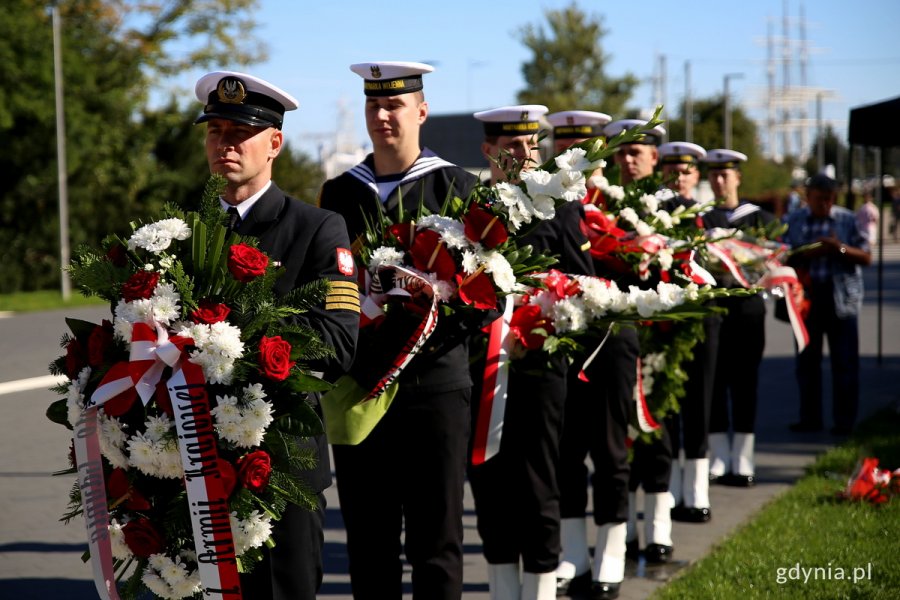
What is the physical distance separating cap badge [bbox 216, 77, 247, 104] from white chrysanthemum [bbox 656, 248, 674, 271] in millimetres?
2920

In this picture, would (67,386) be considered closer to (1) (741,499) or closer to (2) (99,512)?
(2) (99,512)

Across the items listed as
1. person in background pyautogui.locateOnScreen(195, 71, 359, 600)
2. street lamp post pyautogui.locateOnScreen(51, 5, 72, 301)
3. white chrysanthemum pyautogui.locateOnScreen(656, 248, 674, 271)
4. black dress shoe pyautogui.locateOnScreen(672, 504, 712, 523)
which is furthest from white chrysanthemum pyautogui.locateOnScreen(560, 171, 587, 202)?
street lamp post pyautogui.locateOnScreen(51, 5, 72, 301)

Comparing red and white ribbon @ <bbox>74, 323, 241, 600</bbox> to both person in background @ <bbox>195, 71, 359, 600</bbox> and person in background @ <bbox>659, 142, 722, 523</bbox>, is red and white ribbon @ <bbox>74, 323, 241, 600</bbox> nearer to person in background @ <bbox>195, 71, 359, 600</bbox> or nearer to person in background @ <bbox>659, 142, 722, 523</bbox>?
person in background @ <bbox>195, 71, 359, 600</bbox>

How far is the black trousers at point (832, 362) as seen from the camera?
376 inches

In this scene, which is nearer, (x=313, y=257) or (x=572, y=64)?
(x=313, y=257)

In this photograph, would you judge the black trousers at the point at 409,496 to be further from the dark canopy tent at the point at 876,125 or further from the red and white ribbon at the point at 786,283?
the dark canopy tent at the point at 876,125

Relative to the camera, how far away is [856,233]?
967 centimetres

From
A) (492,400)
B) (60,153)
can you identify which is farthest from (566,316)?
(60,153)

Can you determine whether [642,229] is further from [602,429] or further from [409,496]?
[409,496]

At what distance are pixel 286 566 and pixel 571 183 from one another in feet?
5.46

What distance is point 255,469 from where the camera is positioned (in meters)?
2.92

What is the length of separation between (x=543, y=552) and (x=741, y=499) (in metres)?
3.21

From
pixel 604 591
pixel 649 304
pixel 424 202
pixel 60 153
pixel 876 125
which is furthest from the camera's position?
pixel 60 153

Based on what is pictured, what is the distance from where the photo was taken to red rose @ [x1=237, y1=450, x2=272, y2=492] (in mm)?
2920
